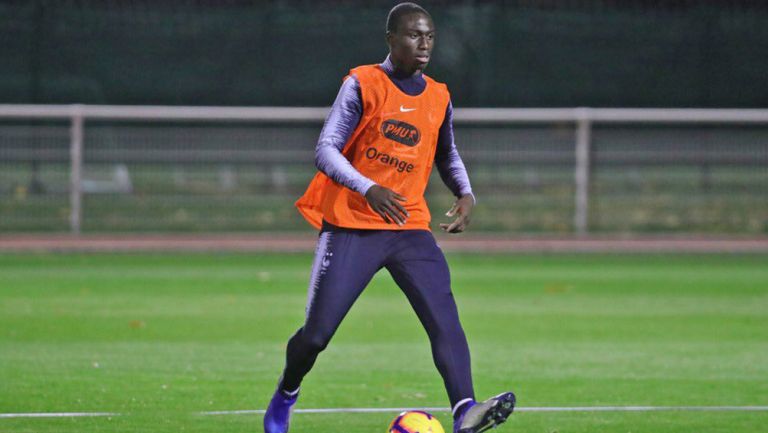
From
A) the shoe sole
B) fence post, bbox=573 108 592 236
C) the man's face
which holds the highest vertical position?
the man's face

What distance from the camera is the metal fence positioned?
22719mm

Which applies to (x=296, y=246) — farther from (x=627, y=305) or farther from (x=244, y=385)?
(x=244, y=385)

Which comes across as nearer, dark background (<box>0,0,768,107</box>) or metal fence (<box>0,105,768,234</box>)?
metal fence (<box>0,105,768,234</box>)

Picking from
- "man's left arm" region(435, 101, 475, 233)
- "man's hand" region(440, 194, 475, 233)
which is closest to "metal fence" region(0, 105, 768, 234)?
"man's left arm" region(435, 101, 475, 233)

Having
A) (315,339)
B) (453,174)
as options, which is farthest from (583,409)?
(315,339)

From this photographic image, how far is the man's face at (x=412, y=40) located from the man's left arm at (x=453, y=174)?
12.7 inches

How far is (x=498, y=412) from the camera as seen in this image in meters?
6.57

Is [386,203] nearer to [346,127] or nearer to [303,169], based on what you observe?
[346,127]

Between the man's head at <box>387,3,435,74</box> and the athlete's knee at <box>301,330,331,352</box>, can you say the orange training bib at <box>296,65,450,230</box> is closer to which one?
the man's head at <box>387,3,435,74</box>

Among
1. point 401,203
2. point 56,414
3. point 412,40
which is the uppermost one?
point 412,40

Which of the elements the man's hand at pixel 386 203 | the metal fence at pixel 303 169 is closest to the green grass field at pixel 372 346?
the man's hand at pixel 386 203

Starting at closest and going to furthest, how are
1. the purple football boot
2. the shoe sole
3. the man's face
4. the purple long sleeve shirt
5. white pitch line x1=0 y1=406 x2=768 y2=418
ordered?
the shoe sole, the purple long sleeve shirt, the man's face, the purple football boot, white pitch line x1=0 y1=406 x2=768 y2=418

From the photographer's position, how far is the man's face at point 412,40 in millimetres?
6824

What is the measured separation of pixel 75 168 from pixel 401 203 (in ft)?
54.0
